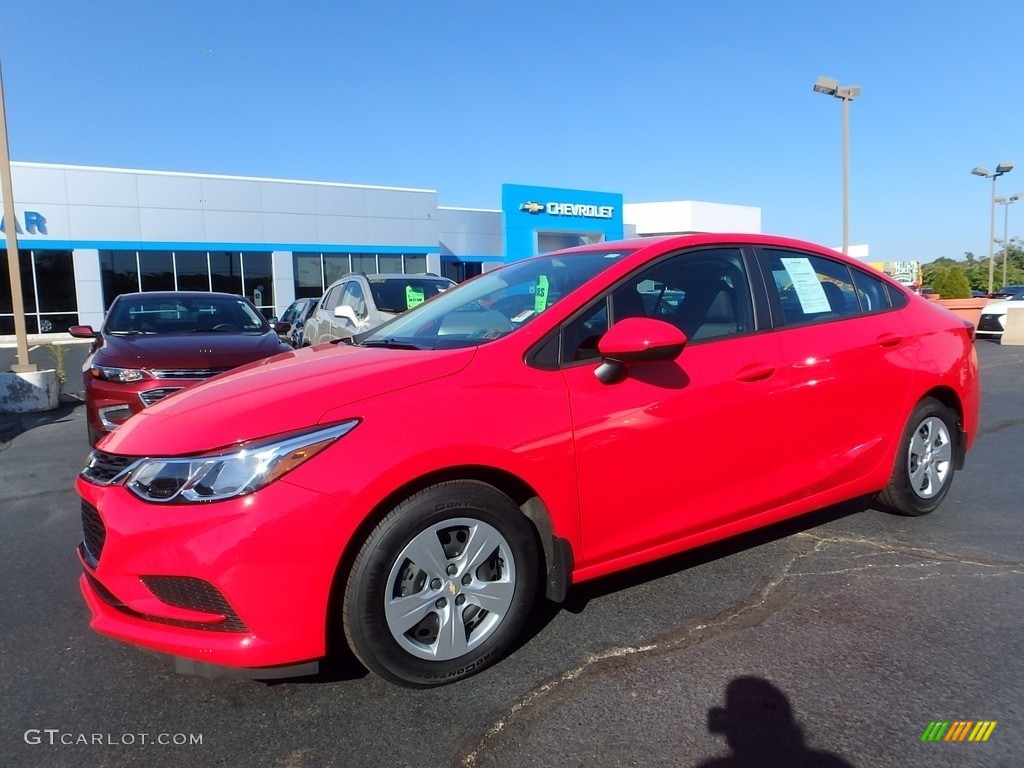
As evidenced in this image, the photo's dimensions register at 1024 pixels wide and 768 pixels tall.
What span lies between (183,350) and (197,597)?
4.60m

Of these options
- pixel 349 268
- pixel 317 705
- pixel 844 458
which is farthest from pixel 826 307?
pixel 349 268

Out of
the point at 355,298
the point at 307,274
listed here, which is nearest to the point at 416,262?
the point at 307,274

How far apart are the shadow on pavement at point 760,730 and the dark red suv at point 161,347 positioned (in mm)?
4882

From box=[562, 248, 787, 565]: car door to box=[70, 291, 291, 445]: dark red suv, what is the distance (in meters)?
4.25

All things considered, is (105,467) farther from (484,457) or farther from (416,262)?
(416,262)

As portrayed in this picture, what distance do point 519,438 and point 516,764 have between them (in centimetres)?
107

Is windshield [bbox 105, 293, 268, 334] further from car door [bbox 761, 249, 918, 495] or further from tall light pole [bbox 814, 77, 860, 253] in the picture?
tall light pole [bbox 814, 77, 860, 253]

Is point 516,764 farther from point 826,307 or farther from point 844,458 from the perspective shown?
point 826,307

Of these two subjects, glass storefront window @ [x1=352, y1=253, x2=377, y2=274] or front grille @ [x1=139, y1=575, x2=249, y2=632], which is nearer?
front grille @ [x1=139, y1=575, x2=249, y2=632]

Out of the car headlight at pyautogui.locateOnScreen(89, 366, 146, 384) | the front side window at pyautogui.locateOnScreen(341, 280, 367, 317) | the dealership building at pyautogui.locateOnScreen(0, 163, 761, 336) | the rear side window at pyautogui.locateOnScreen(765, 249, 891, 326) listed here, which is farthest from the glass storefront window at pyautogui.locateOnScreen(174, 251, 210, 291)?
the rear side window at pyautogui.locateOnScreen(765, 249, 891, 326)

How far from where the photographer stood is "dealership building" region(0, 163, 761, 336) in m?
26.6

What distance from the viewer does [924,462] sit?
4.35 meters

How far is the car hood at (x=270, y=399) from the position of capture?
2479mm
